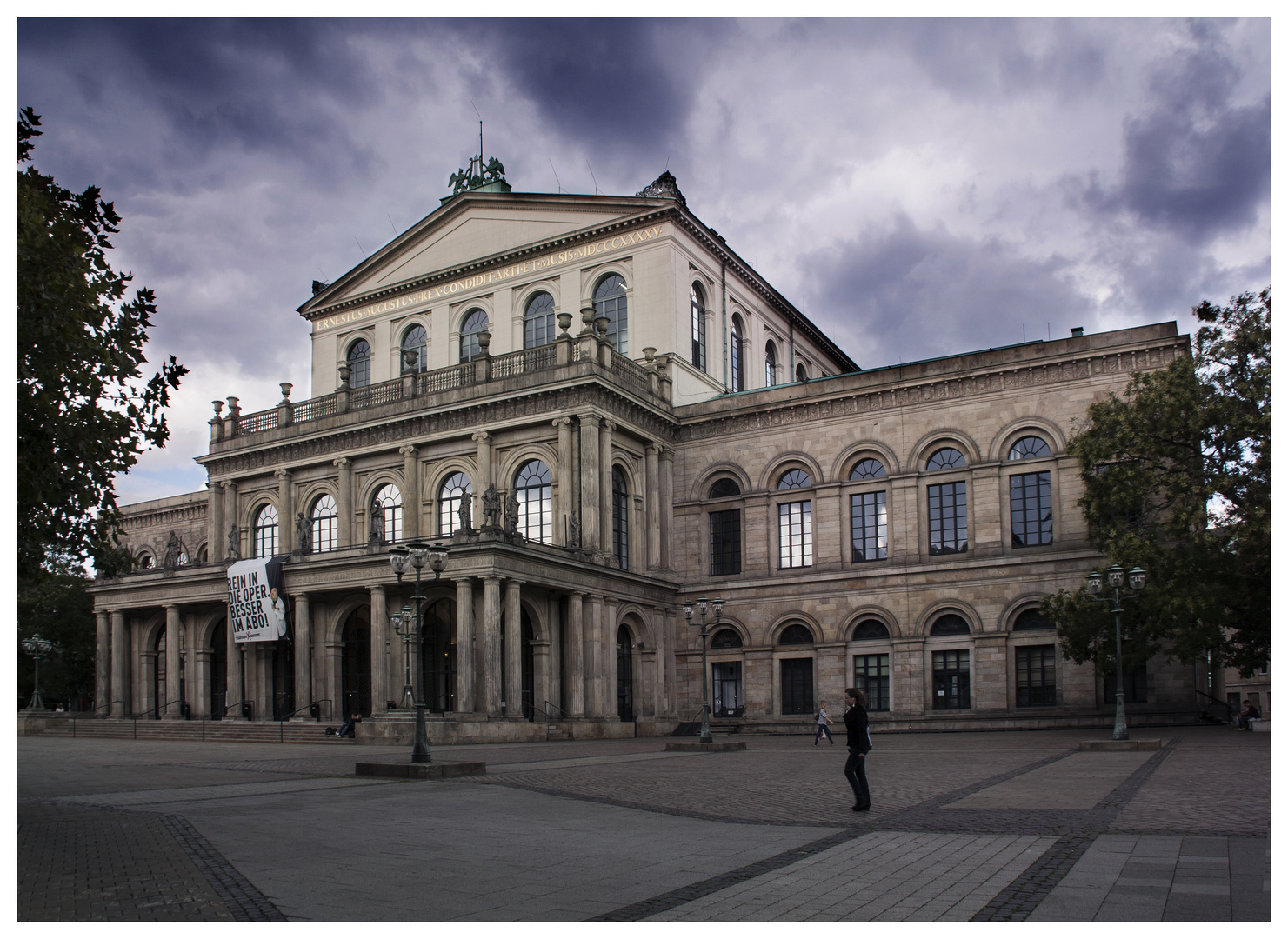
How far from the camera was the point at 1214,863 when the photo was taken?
9.05 meters

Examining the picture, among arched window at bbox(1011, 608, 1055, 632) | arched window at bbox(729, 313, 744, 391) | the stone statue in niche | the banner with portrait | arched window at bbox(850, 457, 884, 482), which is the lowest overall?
arched window at bbox(1011, 608, 1055, 632)

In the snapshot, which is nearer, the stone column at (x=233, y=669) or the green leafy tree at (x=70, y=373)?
the green leafy tree at (x=70, y=373)

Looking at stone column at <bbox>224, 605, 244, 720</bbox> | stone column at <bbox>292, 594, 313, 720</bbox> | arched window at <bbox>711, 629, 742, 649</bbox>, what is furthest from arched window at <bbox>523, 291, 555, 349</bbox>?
stone column at <bbox>224, 605, 244, 720</bbox>

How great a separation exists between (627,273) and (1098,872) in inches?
1503

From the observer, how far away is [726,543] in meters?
43.1

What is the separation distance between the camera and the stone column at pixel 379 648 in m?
36.9

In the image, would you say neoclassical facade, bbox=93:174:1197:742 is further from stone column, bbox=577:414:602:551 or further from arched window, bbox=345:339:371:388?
arched window, bbox=345:339:371:388

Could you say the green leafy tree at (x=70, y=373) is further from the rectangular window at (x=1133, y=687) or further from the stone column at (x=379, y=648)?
the rectangular window at (x=1133, y=687)

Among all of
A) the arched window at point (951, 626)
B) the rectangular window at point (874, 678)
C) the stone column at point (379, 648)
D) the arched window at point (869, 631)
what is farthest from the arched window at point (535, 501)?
the arched window at point (951, 626)

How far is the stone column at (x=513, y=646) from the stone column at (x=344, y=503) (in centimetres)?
1137

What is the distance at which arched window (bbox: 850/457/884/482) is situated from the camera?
4059cm

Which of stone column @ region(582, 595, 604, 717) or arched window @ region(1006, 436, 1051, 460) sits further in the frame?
arched window @ region(1006, 436, 1051, 460)

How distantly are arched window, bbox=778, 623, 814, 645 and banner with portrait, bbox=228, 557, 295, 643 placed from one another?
60.2 feet

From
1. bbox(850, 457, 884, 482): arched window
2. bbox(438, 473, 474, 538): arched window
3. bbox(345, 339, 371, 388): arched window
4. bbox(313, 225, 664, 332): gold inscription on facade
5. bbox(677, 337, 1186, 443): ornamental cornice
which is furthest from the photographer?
bbox(345, 339, 371, 388): arched window
